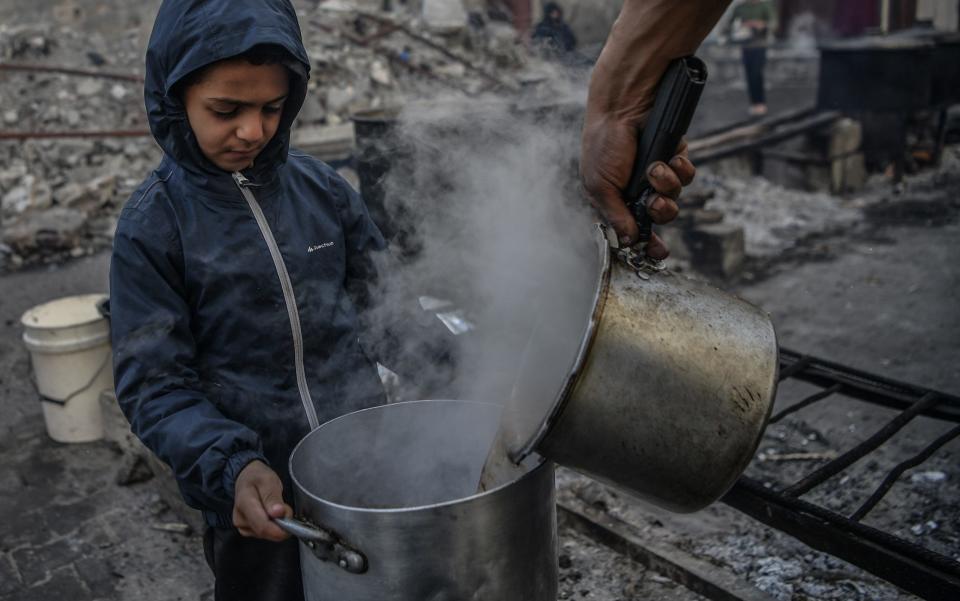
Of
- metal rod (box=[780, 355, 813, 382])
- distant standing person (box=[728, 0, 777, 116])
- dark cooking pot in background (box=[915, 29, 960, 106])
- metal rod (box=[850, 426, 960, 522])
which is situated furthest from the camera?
distant standing person (box=[728, 0, 777, 116])

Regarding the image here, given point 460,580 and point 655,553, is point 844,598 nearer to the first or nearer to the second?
point 655,553

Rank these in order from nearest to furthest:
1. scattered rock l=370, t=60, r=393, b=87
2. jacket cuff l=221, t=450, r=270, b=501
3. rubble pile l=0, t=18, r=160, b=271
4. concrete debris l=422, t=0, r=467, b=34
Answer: jacket cuff l=221, t=450, r=270, b=501, rubble pile l=0, t=18, r=160, b=271, scattered rock l=370, t=60, r=393, b=87, concrete debris l=422, t=0, r=467, b=34

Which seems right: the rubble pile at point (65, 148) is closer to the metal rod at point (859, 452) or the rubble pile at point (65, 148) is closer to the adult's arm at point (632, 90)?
the adult's arm at point (632, 90)

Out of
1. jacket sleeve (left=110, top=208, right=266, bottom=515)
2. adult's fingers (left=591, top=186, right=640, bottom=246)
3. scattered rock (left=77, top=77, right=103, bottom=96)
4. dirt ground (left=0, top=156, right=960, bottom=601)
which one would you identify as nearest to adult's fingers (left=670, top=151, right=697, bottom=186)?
adult's fingers (left=591, top=186, right=640, bottom=246)

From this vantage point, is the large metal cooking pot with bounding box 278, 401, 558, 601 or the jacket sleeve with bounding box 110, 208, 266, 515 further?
the jacket sleeve with bounding box 110, 208, 266, 515

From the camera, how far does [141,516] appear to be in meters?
3.37

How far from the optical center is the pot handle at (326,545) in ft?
4.35

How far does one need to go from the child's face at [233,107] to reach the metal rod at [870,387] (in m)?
1.93

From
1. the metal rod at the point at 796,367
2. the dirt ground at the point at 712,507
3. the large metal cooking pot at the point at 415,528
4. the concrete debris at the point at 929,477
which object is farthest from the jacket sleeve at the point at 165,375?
the concrete debris at the point at 929,477

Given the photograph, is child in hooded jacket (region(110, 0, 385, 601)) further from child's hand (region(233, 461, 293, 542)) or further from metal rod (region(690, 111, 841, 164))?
metal rod (region(690, 111, 841, 164))

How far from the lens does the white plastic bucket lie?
386 cm

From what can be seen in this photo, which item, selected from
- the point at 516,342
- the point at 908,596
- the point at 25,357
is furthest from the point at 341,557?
the point at 25,357

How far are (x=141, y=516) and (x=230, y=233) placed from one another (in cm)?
207

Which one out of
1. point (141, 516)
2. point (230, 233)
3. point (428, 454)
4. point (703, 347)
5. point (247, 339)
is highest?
point (230, 233)
